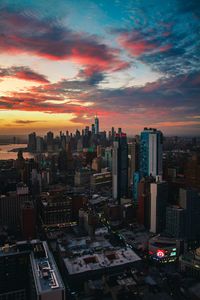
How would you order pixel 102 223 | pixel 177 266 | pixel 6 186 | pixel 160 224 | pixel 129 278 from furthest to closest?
1. pixel 6 186
2. pixel 102 223
3. pixel 160 224
4. pixel 177 266
5. pixel 129 278

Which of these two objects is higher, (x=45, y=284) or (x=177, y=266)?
(x=45, y=284)

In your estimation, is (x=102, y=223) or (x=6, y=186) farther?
(x=6, y=186)

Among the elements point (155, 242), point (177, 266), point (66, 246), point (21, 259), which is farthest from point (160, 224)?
point (21, 259)

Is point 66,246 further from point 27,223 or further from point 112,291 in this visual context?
point 112,291

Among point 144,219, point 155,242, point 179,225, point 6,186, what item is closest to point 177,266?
point 155,242

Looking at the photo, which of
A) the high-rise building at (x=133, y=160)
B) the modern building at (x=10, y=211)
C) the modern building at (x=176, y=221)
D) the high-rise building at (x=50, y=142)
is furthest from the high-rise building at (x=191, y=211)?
the high-rise building at (x=50, y=142)

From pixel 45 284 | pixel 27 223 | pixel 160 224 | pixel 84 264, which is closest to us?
pixel 45 284

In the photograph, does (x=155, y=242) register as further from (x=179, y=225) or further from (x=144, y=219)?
(x=144, y=219)

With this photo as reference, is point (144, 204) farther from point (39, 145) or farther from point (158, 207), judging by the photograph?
point (39, 145)

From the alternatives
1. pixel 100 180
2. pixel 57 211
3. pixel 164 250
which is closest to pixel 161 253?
pixel 164 250
